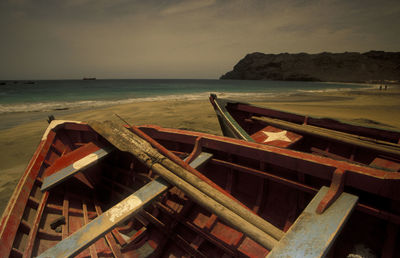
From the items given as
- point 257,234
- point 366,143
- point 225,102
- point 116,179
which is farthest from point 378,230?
point 225,102

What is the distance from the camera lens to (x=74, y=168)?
280 cm

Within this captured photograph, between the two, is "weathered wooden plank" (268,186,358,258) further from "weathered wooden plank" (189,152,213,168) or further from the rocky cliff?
the rocky cliff

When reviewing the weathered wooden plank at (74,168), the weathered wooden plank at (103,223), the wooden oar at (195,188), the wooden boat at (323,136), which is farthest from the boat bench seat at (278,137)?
the weathered wooden plank at (74,168)

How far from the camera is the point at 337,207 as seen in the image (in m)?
1.65

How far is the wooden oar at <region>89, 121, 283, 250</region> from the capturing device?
1.52m

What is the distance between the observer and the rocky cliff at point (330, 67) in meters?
86.1

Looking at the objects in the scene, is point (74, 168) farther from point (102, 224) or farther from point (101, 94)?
point (101, 94)

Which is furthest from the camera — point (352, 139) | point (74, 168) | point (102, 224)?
point (352, 139)

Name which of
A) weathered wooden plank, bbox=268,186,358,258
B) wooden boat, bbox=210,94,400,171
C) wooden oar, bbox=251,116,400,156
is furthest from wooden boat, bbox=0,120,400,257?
wooden oar, bbox=251,116,400,156

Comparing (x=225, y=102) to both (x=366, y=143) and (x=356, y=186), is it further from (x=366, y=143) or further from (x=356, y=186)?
(x=356, y=186)

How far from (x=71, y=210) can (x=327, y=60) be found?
12754 centimetres

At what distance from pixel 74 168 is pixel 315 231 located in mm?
3099

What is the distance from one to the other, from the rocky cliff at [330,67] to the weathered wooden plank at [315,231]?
102 meters

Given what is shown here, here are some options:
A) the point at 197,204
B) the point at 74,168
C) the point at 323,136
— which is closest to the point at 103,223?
the point at 197,204
